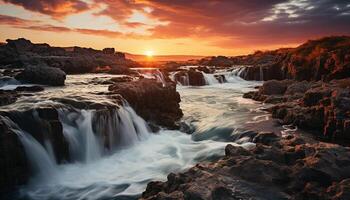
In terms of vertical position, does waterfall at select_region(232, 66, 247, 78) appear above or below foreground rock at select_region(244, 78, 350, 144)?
above

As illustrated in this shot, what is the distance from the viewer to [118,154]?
14.5 m

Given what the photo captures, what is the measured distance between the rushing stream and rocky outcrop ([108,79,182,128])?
1.01 metres

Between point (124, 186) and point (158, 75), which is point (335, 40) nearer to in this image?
point (158, 75)

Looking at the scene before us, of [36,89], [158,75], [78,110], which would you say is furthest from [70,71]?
[78,110]

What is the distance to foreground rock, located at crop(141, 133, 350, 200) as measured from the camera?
686 cm

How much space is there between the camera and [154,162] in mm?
13617

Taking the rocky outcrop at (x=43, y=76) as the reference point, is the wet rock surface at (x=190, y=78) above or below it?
below

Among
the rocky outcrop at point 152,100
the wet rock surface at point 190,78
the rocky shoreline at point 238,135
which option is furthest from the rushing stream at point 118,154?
A: the wet rock surface at point 190,78

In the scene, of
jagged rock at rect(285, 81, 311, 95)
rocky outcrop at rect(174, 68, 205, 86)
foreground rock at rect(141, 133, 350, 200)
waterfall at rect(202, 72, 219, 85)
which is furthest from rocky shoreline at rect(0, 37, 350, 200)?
waterfall at rect(202, 72, 219, 85)

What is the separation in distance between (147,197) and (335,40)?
38742mm

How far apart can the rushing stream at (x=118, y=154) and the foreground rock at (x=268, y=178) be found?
370cm

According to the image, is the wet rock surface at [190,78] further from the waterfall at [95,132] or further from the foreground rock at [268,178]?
the foreground rock at [268,178]

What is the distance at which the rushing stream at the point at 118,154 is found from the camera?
11109 millimetres

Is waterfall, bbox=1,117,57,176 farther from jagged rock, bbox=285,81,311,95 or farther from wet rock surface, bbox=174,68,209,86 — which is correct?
wet rock surface, bbox=174,68,209,86
